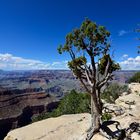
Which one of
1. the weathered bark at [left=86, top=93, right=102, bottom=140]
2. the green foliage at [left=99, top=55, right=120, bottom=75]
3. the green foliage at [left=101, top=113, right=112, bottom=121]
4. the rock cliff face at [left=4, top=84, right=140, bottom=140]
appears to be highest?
the green foliage at [left=99, top=55, right=120, bottom=75]

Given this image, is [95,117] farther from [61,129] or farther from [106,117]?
[106,117]

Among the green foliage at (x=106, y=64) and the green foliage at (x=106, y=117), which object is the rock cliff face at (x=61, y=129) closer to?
the green foliage at (x=106, y=117)

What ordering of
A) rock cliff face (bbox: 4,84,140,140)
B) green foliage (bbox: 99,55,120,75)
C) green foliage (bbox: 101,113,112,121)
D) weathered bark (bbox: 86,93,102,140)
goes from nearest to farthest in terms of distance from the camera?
weathered bark (bbox: 86,93,102,140), green foliage (bbox: 99,55,120,75), rock cliff face (bbox: 4,84,140,140), green foliage (bbox: 101,113,112,121)

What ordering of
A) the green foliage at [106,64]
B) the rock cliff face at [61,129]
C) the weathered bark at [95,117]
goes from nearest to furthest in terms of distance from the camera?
the weathered bark at [95,117] → the green foliage at [106,64] → the rock cliff face at [61,129]

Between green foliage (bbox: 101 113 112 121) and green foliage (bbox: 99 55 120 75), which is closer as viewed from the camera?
green foliage (bbox: 99 55 120 75)

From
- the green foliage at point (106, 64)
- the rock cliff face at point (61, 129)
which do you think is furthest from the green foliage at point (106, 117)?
the green foliage at point (106, 64)

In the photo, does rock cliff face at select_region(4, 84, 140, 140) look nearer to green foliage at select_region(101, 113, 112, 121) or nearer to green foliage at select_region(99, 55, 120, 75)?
green foliage at select_region(101, 113, 112, 121)

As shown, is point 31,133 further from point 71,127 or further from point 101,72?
point 101,72

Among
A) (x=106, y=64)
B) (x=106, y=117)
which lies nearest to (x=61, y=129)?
(x=106, y=117)

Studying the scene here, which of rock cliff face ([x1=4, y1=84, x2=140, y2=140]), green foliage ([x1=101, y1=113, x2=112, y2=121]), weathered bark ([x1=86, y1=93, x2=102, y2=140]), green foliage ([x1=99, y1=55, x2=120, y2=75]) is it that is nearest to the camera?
weathered bark ([x1=86, y1=93, x2=102, y2=140])

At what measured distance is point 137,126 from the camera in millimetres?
28000

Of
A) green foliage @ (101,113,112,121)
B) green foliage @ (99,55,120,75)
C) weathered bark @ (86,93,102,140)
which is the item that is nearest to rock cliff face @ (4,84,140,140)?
weathered bark @ (86,93,102,140)

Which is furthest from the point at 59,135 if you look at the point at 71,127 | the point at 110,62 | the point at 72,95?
the point at 72,95

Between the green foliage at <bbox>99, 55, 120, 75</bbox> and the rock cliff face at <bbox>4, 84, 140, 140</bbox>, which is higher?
the green foliage at <bbox>99, 55, 120, 75</bbox>
